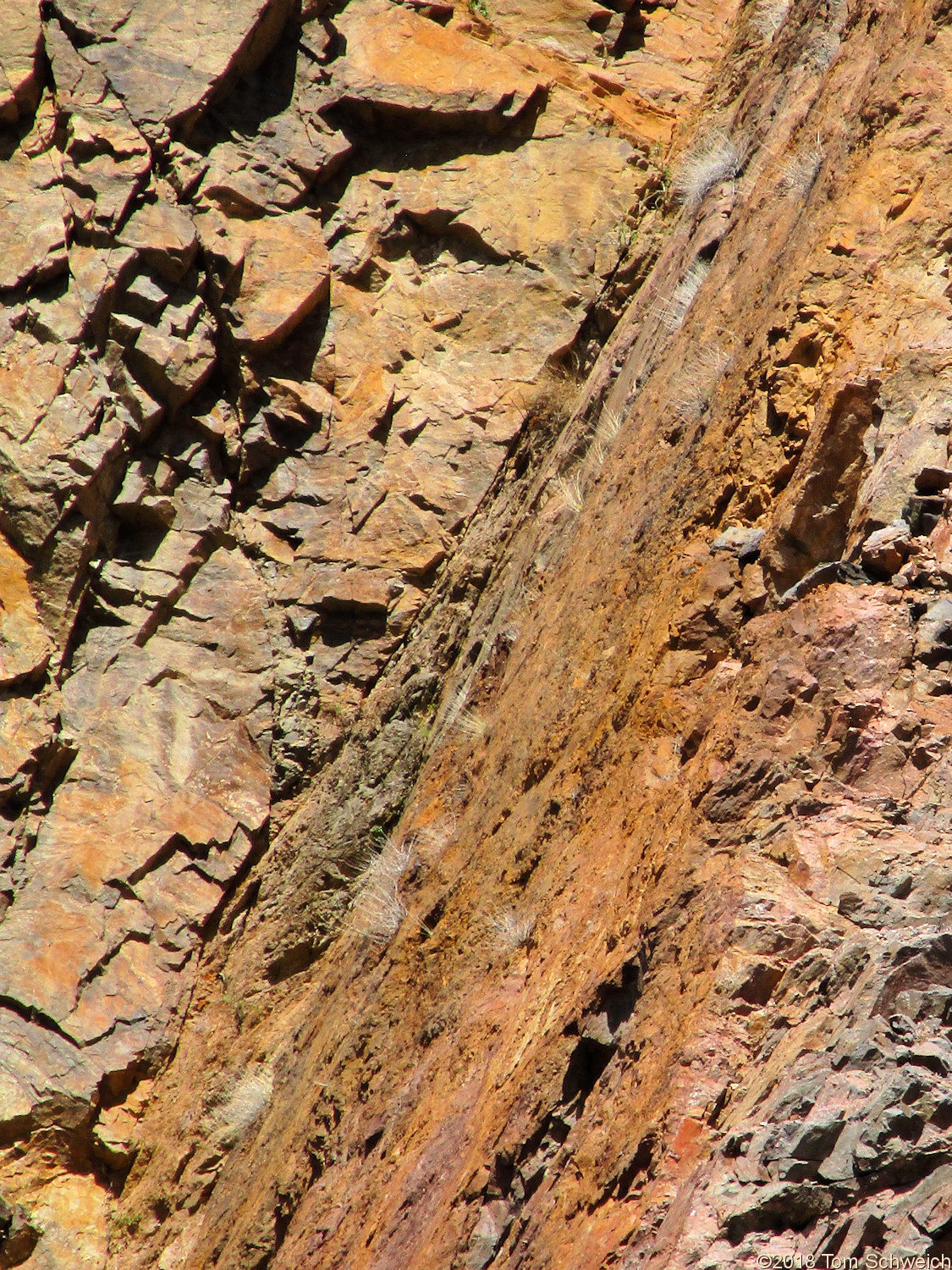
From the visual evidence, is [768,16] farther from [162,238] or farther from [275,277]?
[162,238]

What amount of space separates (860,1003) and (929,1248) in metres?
0.54

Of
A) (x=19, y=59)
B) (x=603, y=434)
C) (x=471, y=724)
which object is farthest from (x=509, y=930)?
(x=19, y=59)

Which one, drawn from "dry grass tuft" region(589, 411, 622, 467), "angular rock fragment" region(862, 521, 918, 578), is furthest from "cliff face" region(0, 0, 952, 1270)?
"dry grass tuft" region(589, 411, 622, 467)

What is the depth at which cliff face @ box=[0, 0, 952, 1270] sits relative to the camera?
2719 mm

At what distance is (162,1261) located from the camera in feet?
20.7

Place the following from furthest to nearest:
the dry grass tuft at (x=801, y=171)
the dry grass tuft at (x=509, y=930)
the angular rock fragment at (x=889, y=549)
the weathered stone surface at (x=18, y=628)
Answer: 1. the weathered stone surface at (x=18, y=628)
2. the dry grass tuft at (x=801, y=171)
3. the dry grass tuft at (x=509, y=930)
4. the angular rock fragment at (x=889, y=549)

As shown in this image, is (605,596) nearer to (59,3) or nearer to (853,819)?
(853,819)

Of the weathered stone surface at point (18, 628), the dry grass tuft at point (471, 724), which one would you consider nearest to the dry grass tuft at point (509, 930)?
the dry grass tuft at point (471, 724)

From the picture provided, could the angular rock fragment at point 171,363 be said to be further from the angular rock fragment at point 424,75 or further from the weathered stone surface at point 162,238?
the angular rock fragment at point 424,75

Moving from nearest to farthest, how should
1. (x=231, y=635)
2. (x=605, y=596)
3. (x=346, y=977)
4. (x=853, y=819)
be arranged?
(x=853, y=819) < (x=605, y=596) < (x=346, y=977) < (x=231, y=635)

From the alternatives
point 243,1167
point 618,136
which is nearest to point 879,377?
point 243,1167

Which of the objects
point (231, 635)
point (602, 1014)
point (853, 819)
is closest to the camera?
point (853, 819)

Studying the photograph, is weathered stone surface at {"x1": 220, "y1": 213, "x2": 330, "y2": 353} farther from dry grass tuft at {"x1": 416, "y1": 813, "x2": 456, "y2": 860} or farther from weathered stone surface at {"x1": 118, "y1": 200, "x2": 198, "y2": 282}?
dry grass tuft at {"x1": 416, "y1": 813, "x2": 456, "y2": 860}

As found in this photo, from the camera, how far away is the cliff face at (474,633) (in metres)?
2.72
